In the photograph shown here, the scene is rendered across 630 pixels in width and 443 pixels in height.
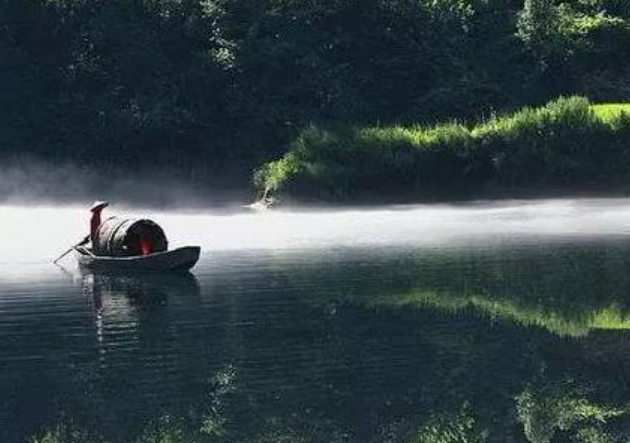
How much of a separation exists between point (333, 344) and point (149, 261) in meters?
18.4

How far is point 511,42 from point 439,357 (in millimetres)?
70569

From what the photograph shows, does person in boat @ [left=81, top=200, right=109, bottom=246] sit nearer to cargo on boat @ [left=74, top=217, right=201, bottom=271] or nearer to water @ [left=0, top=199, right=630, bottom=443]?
cargo on boat @ [left=74, top=217, right=201, bottom=271]

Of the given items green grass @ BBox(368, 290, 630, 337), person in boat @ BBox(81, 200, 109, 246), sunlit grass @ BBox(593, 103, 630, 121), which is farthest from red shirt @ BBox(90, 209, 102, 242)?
sunlit grass @ BBox(593, 103, 630, 121)

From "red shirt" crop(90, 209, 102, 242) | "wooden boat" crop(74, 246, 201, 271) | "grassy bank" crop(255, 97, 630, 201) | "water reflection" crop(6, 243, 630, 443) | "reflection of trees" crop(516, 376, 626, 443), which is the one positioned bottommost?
"reflection of trees" crop(516, 376, 626, 443)

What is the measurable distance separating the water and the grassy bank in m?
24.0

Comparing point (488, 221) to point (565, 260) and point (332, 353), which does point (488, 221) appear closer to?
point (565, 260)

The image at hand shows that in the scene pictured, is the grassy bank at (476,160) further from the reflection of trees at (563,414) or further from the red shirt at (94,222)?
the reflection of trees at (563,414)

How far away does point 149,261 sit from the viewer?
149 feet

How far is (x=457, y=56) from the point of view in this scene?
300 ft

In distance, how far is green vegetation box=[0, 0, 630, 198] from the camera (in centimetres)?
8812

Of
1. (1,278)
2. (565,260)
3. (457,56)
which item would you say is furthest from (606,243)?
(457,56)

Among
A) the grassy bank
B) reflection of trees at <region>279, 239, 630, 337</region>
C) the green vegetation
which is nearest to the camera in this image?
reflection of trees at <region>279, 239, 630, 337</region>

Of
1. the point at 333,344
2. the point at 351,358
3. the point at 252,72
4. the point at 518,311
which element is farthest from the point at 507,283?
the point at 252,72

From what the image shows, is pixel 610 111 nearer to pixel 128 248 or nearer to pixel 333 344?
pixel 128 248
